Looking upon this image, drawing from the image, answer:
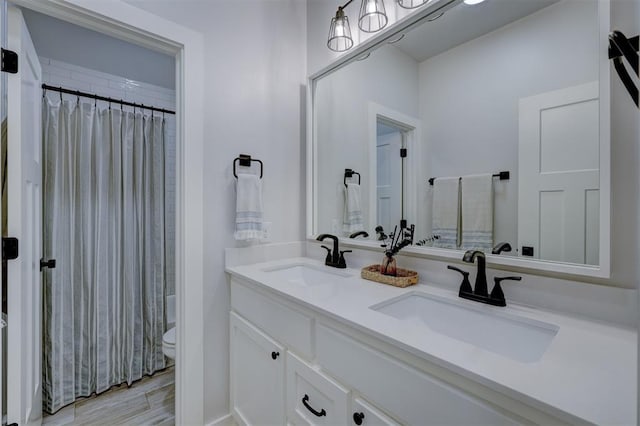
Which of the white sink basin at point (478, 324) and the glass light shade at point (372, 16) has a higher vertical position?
the glass light shade at point (372, 16)

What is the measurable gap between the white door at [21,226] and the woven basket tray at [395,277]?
4.71ft

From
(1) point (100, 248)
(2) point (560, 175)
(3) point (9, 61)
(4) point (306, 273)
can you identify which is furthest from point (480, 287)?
(1) point (100, 248)

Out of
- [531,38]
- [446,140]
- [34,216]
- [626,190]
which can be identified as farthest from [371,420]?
[34,216]

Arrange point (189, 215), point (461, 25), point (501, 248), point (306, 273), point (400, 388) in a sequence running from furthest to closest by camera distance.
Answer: point (306, 273) < point (189, 215) < point (461, 25) < point (501, 248) < point (400, 388)

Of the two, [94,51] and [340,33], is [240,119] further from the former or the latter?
[94,51]

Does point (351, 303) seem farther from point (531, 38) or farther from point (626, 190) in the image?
point (531, 38)

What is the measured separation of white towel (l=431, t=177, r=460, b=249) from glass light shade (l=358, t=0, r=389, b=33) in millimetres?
799

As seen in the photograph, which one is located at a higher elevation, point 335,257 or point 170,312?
point 335,257

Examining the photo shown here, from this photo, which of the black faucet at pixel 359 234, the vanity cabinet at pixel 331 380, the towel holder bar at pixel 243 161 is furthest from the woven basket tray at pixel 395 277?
the towel holder bar at pixel 243 161

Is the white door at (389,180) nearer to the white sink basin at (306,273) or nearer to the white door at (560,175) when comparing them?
the white sink basin at (306,273)

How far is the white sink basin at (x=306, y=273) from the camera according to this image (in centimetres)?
152

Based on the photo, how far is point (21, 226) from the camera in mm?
1182

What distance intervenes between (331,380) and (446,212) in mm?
802

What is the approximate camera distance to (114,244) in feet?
6.72
